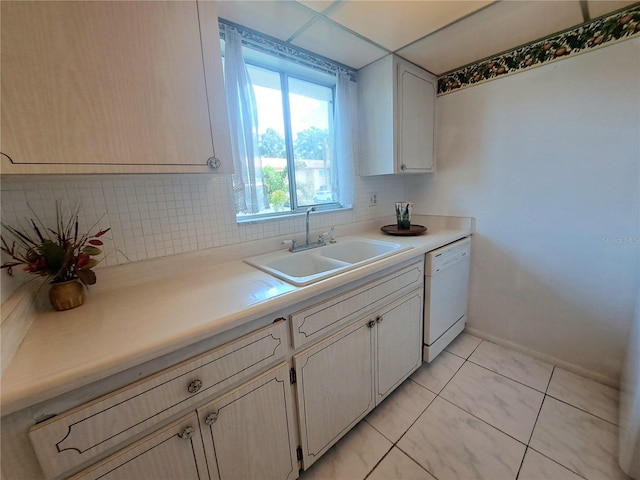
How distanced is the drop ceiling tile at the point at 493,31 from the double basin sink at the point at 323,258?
1.24 metres

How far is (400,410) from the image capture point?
1.47m

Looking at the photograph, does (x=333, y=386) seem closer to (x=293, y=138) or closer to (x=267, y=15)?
(x=293, y=138)

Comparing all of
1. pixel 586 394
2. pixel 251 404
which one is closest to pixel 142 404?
pixel 251 404

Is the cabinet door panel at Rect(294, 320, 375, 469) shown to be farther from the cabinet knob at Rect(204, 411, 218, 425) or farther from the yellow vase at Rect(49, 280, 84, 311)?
the yellow vase at Rect(49, 280, 84, 311)

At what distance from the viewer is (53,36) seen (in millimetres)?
674

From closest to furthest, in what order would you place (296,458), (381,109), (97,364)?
(97,364), (296,458), (381,109)

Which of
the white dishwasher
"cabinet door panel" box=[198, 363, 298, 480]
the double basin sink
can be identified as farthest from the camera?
the white dishwasher

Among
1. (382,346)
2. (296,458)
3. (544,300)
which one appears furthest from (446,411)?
(544,300)

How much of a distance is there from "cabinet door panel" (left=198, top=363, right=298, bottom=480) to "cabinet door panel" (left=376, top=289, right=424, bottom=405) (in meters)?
0.59

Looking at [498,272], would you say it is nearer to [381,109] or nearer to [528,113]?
[528,113]

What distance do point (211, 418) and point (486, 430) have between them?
4.59 ft

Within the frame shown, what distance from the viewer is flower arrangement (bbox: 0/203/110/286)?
81 cm

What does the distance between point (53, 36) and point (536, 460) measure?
237cm

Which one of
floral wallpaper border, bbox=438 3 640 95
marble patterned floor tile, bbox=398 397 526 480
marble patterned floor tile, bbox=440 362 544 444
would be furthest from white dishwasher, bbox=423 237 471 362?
floral wallpaper border, bbox=438 3 640 95
